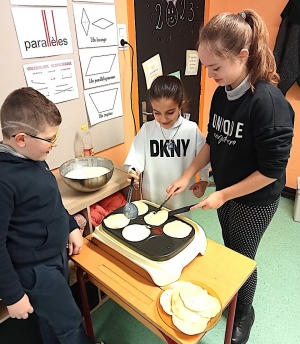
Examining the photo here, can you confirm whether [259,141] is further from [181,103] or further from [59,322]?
[59,322]

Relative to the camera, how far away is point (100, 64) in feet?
5.21

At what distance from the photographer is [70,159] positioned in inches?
62.1

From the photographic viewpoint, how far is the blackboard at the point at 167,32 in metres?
1.77

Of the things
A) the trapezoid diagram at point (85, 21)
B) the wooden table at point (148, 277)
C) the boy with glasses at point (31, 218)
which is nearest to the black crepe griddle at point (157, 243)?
the wooden table at point (148, 277)

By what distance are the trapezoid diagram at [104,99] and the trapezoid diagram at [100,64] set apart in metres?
0.11

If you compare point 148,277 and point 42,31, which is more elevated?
point 42,31

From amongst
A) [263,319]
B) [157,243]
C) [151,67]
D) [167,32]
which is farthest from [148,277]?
[167,32]

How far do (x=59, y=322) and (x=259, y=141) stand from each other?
0.90m

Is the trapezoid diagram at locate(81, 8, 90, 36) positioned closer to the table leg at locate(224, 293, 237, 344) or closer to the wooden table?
the wooden table

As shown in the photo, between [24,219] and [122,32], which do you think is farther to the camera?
[122,32]

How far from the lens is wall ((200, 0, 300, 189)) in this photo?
2.21 meters

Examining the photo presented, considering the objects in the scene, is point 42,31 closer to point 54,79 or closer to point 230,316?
point 54,79

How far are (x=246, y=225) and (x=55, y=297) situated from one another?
2.46ft

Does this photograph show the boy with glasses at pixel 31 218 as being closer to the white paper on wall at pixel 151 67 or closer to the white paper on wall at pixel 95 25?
the white paper on wall at pixel 95 25
